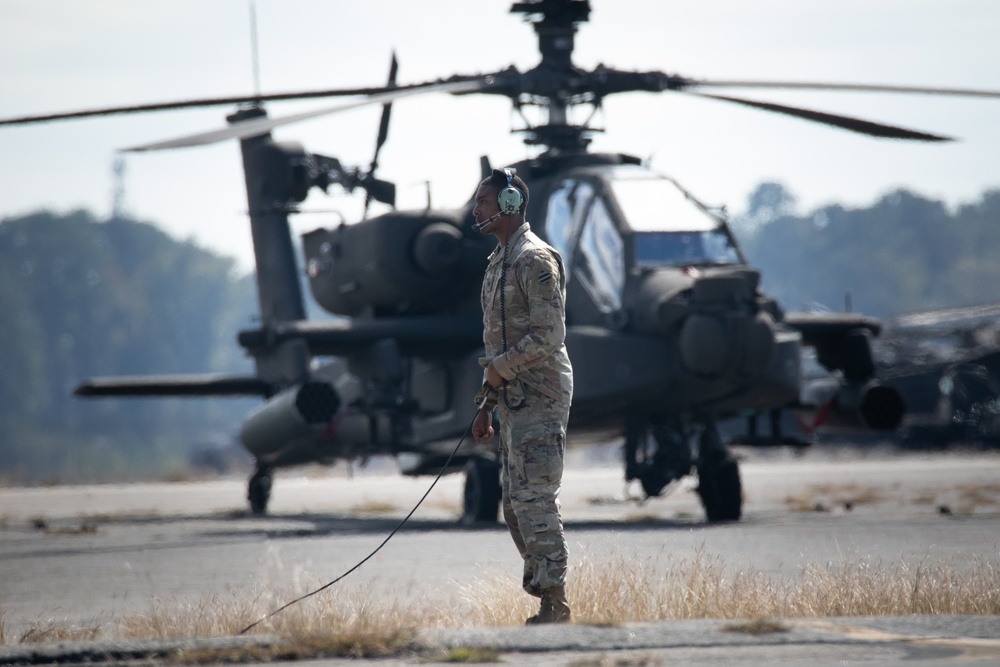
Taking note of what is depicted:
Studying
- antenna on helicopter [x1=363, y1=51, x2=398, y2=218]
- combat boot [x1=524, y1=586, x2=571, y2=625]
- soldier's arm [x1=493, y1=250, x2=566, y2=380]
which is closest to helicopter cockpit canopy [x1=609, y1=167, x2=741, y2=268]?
antenna on helicopter [x1=363, y1=51, x2=398, y2=218]

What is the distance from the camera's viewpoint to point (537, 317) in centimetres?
689

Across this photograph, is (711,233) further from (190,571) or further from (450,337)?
(190,571)

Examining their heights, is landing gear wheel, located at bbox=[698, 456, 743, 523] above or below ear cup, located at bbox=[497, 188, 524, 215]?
below

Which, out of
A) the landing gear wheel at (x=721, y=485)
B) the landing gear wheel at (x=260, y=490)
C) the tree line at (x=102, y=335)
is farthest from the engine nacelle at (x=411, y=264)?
the tree line at (x=102, y=335)

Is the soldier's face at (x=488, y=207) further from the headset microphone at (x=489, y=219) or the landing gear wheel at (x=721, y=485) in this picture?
the landing gear wheel at (x=721, y=485)

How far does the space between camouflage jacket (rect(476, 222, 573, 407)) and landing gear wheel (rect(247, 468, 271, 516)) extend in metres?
13.0

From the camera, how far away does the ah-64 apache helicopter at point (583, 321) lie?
13.3 metres

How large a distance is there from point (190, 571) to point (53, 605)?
201 cm

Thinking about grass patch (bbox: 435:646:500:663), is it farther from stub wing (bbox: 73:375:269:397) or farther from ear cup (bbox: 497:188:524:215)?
stub wing (bbox: 73:375:269:397)

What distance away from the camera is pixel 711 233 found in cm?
1428

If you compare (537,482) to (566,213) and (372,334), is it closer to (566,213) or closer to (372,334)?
(566,213)

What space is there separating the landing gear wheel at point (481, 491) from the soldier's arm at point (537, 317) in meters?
7.68

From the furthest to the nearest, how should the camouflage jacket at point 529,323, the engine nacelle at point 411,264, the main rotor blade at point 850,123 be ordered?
1. the engine nacelle at point 411,264
2. the main rotor blade at point 850,123
3. the camouflage jacket at point 529,323

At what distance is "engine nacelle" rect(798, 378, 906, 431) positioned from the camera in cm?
1542
